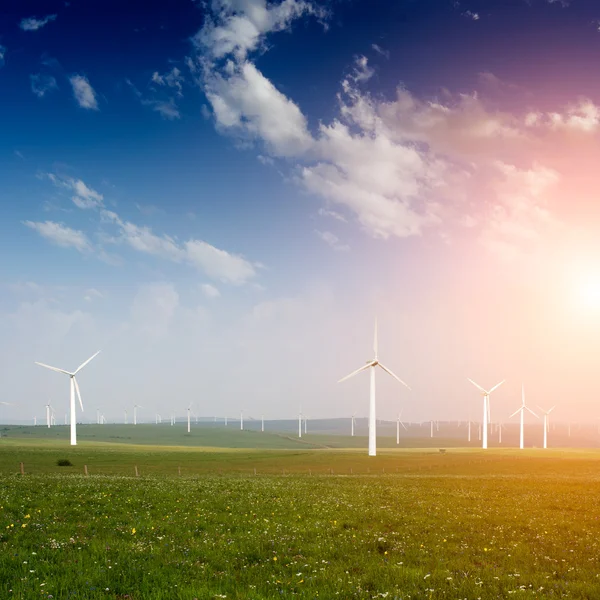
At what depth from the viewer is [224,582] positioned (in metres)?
12.2

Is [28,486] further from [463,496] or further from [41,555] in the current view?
[463,496]

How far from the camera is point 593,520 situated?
22031 millimetres

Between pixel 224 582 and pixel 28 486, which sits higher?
pixel 224 582

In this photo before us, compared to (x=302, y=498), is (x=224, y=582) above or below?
above

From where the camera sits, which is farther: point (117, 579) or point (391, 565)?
point (391, 565)

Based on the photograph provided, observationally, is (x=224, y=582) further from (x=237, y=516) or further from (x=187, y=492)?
(x=187, y=492)

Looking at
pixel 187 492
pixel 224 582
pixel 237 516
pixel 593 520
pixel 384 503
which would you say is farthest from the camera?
pixel 187 492

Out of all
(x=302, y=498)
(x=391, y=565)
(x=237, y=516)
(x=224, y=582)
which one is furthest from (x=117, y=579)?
(x=302, y=498)

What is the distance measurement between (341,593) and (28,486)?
74.0 ft

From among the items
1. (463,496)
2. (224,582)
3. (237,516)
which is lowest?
(463,496)

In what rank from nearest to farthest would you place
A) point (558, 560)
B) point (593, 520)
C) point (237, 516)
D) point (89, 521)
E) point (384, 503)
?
point (558, 560)
point (89, 521)
point (237, 516)
point (593, 520)
point (384, 503)

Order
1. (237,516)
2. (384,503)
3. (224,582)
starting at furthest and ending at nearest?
1. (384,503)
2. (237,516)
3. (224,582)

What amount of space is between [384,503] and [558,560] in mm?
11057

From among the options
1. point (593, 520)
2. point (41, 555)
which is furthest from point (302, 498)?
point (41, 555)
